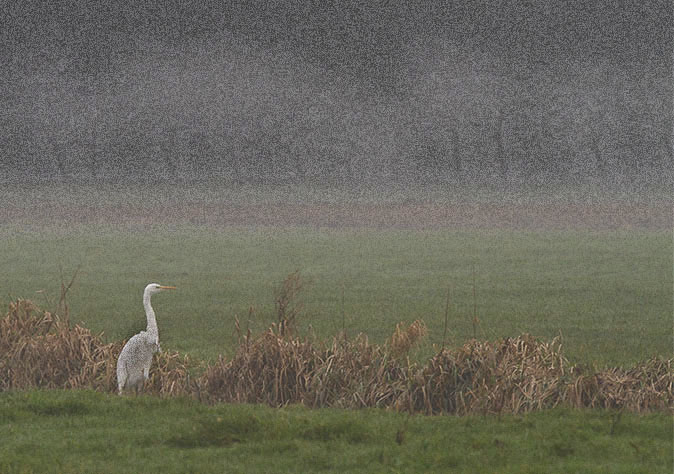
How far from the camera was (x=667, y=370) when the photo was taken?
21.5 m

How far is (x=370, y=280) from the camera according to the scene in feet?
198

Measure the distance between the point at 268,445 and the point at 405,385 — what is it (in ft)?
14.5

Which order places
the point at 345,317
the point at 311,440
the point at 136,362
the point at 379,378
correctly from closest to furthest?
1. the point at 311,440
2. the point at 379,378
3. the point at 136,362
4. the point at 345,317

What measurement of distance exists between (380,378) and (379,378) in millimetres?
37

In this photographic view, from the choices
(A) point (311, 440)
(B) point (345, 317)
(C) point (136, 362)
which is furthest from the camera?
(B) point (345, 317)

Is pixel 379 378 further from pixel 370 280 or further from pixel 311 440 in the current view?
pixel 370 280

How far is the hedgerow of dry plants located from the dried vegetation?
2cm

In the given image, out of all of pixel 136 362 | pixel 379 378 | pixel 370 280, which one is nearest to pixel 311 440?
pixel 379 378

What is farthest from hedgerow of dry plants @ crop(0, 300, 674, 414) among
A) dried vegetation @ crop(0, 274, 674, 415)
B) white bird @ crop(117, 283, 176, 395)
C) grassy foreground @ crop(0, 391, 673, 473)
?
grassy foreground @ crop(0, 391, 673, 473)

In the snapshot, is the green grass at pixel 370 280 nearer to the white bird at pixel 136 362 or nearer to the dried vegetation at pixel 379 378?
the white bird at pixel 136 362

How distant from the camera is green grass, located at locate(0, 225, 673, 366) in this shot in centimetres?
3722

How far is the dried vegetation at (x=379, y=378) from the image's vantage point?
19.0m

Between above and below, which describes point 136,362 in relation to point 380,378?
above

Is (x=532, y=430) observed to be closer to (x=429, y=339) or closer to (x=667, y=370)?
(x=667, y=370)
